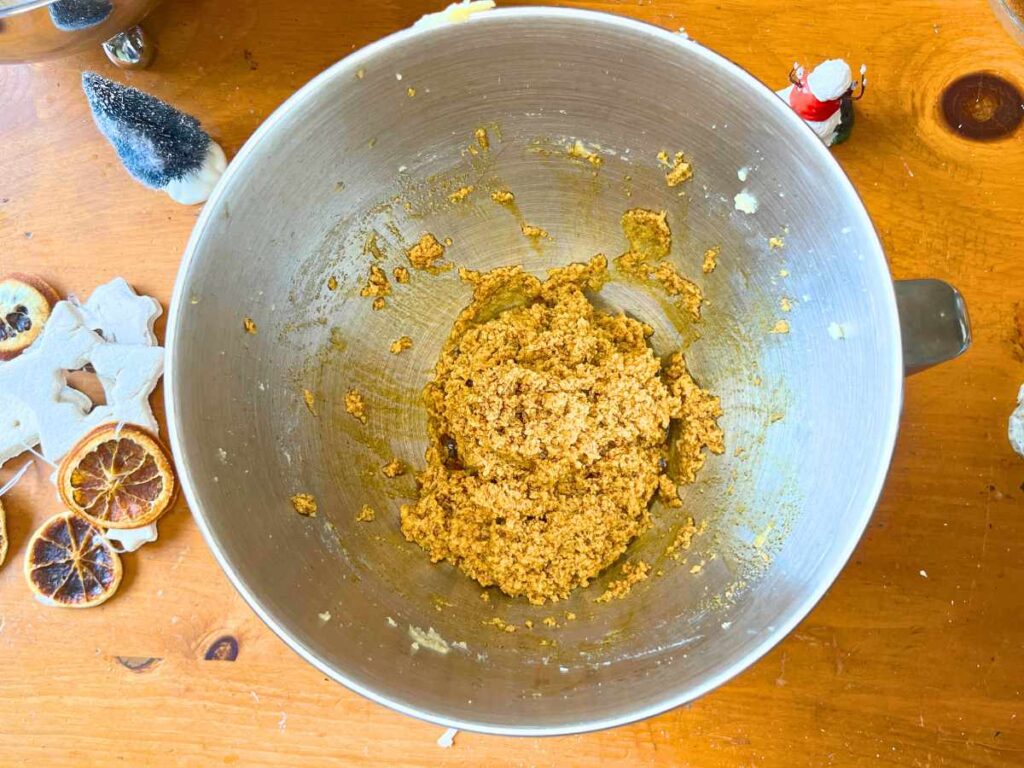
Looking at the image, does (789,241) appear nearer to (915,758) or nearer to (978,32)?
(978,32)

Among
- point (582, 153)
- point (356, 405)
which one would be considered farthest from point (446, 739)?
point (582, 153)

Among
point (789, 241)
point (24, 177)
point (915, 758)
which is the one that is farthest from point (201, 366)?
point (915, 758)

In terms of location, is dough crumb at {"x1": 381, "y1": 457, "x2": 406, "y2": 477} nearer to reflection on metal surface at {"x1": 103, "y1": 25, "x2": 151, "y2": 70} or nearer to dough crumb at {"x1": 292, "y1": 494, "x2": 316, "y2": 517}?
dough crumb at {"x1": 292, "y1": 494, "x2": 316, "y2": 517}

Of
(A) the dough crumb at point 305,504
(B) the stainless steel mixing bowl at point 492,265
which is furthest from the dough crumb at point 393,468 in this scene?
(A) the dough crumb at point 305,504

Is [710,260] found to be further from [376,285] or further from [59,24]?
[59,24]

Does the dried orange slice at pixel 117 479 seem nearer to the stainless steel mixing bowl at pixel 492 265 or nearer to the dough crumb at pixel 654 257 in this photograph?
the stainless steel mixing bowl at pixel 492 265
